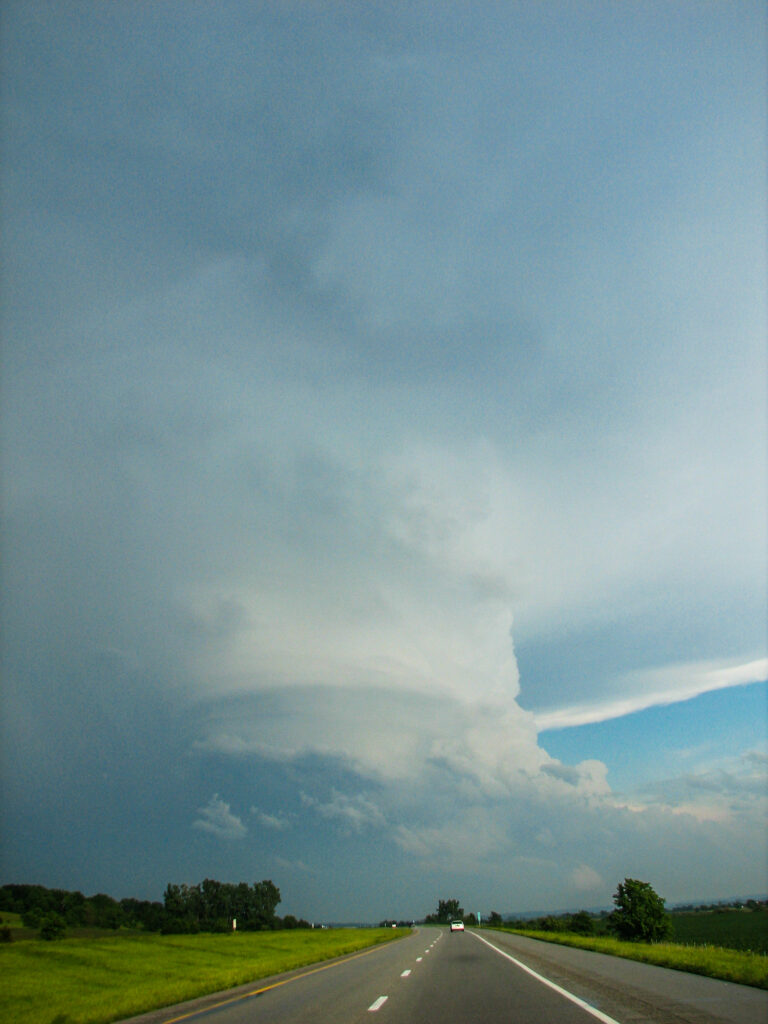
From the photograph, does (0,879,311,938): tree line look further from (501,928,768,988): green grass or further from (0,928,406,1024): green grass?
(501,928,768,988): green grass

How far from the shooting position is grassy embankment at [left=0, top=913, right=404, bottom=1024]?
715 inches

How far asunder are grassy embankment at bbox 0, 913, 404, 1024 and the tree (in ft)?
234

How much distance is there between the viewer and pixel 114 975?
105 ft

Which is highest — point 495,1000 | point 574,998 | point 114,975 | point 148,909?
point 574,998

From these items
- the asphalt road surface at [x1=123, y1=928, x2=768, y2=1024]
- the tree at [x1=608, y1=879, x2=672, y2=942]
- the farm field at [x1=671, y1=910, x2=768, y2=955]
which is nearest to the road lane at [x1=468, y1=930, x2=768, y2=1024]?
the asphalt road surface at [x1=123, y1=928, x2=768, y2=1024]

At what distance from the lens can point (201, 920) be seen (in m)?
183

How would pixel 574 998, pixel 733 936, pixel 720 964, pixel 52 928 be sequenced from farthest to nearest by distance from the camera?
1. pixel 733 936
2. pixel 52 928
3. pixel 720 964
4. pixel 574 998

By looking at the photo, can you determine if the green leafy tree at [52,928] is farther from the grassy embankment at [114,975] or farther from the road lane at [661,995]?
the road lane at [661,995]

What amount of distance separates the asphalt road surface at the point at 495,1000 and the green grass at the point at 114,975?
147 centimetres

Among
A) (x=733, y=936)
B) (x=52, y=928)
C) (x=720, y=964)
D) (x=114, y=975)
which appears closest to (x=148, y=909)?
(x=52, y=928)

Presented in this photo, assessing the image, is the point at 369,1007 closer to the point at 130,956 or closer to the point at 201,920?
the point at 130,956

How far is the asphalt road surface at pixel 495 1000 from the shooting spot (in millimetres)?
13008

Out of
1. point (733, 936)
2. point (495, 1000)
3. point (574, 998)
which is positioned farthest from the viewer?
point (733, 936)

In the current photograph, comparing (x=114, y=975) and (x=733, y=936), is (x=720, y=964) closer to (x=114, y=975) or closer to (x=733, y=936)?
(x=114, y=975)
